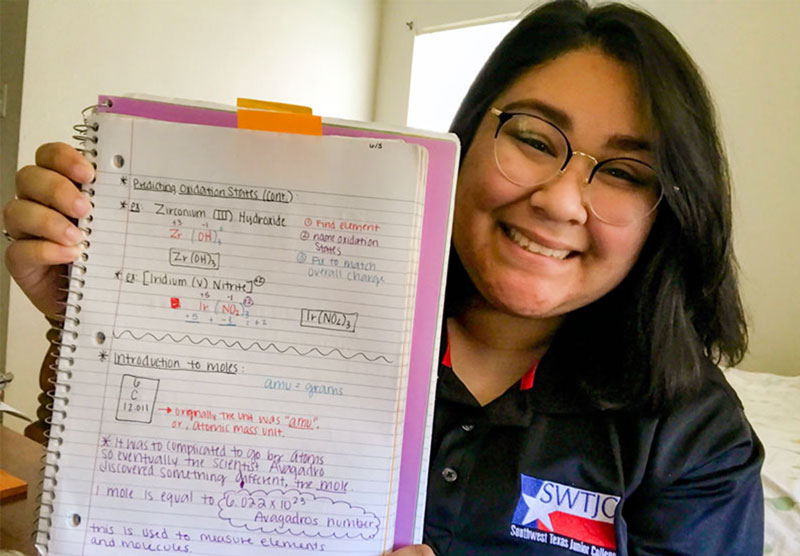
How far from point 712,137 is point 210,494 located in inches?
28.6

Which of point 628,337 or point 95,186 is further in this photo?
point 628,337

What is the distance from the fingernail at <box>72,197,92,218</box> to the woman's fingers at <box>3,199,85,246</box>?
0.05 feet

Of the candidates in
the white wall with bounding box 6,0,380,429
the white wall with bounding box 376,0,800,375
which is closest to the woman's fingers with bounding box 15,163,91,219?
the white wall with bounding box 6,0,380,429

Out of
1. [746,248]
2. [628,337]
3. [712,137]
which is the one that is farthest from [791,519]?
[746,248]

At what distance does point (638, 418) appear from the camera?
0.69 m

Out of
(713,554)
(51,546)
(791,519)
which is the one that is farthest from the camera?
(791,519)

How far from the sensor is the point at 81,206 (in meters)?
0.50

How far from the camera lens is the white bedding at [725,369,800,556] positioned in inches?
35.7

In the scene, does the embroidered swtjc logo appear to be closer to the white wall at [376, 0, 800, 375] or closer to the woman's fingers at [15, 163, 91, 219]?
the woman's fingers at [15, 163, 91, 219]

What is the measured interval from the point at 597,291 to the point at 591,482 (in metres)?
0.23

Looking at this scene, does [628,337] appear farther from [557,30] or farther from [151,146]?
[151,146]

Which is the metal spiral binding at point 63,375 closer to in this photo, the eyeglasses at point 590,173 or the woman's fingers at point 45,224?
the woman's fingers at point 45,224

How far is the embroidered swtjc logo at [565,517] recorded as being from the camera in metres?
0.65

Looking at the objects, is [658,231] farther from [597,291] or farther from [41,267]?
[41,267]
